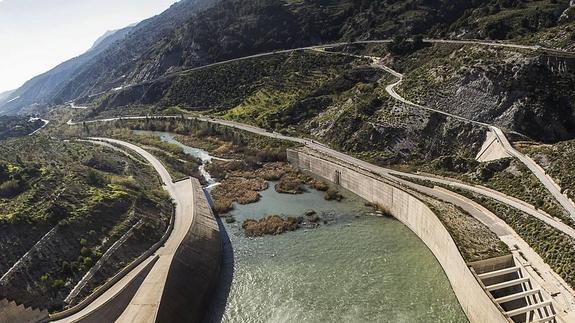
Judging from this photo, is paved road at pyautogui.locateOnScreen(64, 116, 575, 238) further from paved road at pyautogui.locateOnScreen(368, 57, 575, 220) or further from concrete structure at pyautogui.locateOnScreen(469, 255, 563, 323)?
concrete structure at pyautogui.locateOnScreen(469, 255, 563, 323)

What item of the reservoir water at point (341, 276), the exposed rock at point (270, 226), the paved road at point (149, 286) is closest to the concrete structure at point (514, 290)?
the reservoir water at point (341, 276)

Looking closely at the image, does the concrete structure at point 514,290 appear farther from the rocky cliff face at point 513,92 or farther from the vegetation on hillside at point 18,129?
the vegetation on hillside at point 18,129

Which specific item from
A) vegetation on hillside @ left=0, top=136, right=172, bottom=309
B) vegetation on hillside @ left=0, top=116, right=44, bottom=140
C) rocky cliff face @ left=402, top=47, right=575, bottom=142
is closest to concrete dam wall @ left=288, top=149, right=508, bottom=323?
rocky cliff face @ left=402, top=47, right=575, bottom=142

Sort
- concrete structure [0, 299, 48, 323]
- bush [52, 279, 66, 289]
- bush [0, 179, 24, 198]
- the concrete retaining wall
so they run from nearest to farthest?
concrete structure [0, 299, 48, 323]
the concrete retaining wall
bush [52, 279, 66, 289]
bush [0, 179, 24, 198]

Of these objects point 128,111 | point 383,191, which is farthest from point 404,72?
point 128,111

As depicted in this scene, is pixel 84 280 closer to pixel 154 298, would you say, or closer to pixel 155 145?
pixel 154 298
